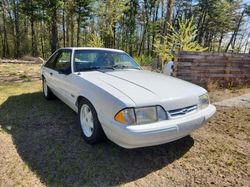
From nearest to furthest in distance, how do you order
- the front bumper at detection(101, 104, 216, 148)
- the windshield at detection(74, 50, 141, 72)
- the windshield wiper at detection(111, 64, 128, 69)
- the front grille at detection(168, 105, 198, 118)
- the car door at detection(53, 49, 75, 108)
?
the front bumper at detection(101, 104, 216, 148) → the front grille at detection(168, 105, 198, 118) → the car door at detection(53, 49, 75, 108) → the windshield at detection(74, 50, 141, 72) → the windshield wiper at detection(111, 64, 128, 69)

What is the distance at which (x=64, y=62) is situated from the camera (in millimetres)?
4094

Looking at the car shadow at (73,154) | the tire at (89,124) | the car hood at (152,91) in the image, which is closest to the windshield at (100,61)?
the car hood at (152,91)

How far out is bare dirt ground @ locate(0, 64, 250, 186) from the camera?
233 cm

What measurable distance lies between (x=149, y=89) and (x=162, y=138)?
0.63 meters

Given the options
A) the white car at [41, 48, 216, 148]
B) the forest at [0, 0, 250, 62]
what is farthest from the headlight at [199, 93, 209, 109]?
the forest at [0, 0, 250, 62]

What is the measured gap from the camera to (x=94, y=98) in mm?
2717

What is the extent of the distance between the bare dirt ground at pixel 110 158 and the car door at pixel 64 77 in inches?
19.5

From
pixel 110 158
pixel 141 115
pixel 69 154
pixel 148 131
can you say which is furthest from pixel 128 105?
pixel 69 154

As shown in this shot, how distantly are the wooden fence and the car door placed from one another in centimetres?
351

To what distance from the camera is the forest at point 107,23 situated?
21.1 meters

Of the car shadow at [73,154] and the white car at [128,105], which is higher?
the white car at [128,105]

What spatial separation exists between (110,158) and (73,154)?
0.50m

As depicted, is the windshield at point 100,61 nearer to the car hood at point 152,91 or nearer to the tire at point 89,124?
the car hood at point 152,91

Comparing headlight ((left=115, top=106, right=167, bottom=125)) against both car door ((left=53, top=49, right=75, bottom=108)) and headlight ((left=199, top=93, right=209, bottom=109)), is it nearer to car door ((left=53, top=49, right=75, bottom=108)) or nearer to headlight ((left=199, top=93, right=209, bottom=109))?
headlight ((left=199, top=93, right=209, bottom=109))
